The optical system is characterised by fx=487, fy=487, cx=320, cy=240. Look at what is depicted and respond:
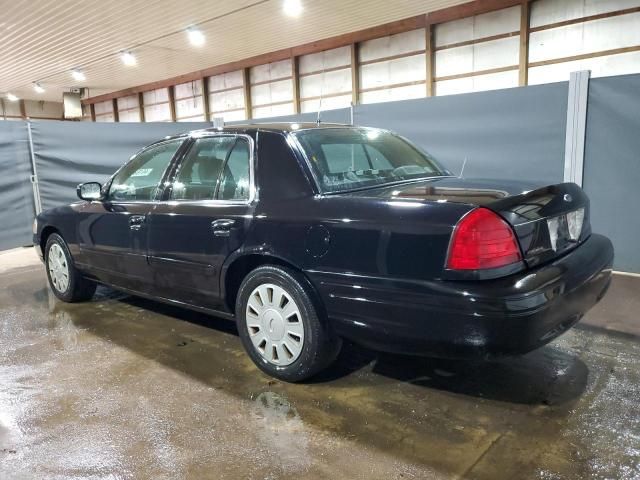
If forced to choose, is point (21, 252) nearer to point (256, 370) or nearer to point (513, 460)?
point (256, 370)

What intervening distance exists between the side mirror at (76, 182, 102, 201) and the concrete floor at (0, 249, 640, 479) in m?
1.12

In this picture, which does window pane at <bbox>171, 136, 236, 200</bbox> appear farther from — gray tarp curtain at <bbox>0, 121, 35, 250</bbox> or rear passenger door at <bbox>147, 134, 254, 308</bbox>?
gray tarp curtain at <bbox>0, 121, 35, 250</bbox>

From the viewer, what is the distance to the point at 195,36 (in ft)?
34.6

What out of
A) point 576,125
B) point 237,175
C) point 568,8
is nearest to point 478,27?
point 568,8

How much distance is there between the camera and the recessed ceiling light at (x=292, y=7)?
8.60 metres

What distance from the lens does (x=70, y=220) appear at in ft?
13.3

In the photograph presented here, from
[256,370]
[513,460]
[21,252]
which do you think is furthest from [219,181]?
[21,252]

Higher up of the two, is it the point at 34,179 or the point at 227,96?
the point at 227,96

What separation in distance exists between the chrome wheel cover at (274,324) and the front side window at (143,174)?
4.06 feet

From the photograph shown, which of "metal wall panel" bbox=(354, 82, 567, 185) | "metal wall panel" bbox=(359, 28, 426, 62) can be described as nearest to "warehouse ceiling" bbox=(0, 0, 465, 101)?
"metal wall panel" bbox=(359, 28, 426, 62)

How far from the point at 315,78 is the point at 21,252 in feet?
25.8

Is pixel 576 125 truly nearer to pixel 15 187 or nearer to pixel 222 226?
pixel 222 226

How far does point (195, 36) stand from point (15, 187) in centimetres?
537

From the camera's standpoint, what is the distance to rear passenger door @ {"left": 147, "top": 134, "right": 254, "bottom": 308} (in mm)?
2836
